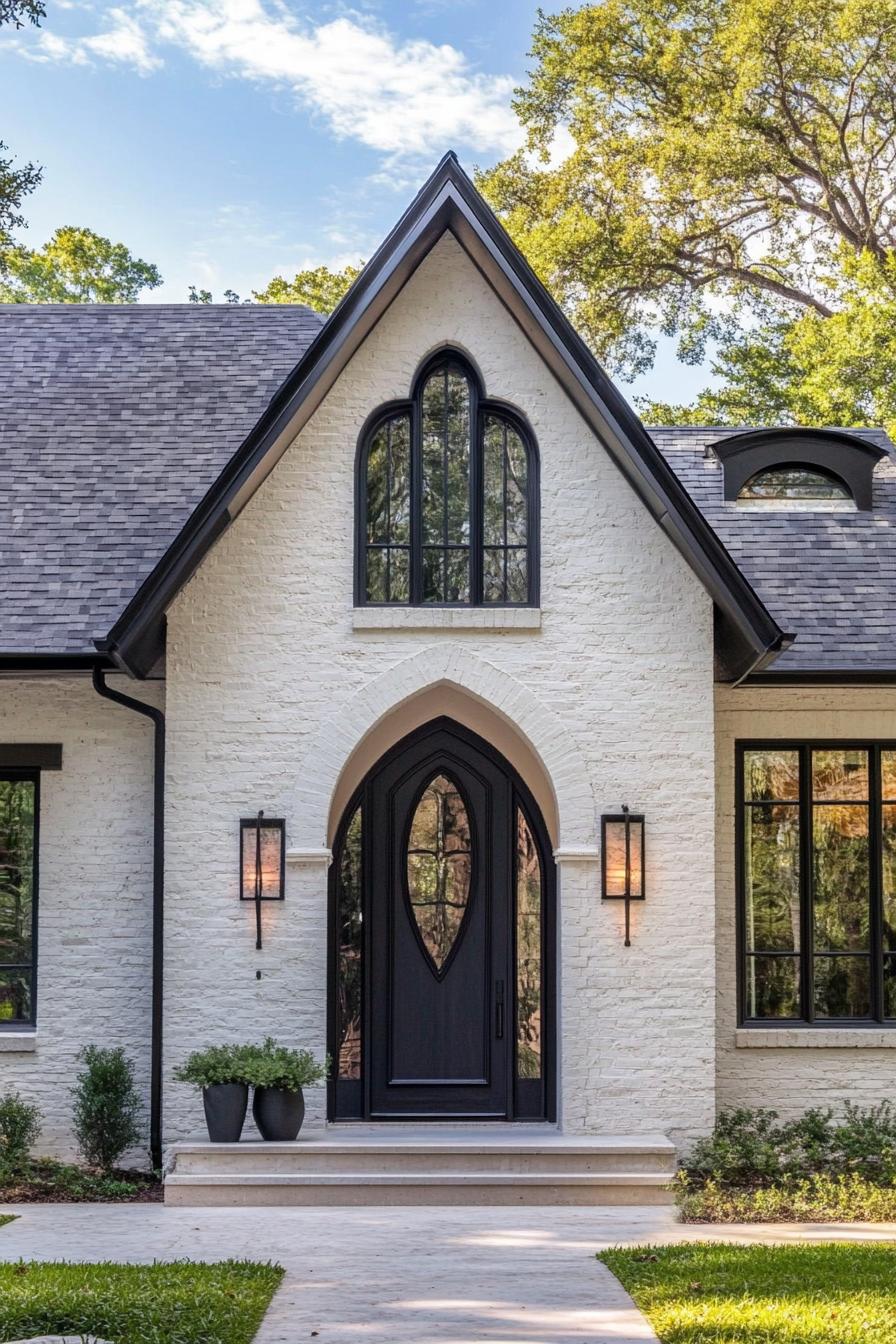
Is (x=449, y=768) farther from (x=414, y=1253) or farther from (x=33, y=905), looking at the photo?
(x=414, y=1253)

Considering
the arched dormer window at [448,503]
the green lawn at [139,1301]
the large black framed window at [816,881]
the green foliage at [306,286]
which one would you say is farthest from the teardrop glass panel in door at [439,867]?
the green foliage at [306,286]

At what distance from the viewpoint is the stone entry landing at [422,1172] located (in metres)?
9.70

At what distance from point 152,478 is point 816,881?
6668 mm

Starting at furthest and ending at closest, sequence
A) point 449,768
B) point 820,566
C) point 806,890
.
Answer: point 820,566 → point 806,890 → point 449,768

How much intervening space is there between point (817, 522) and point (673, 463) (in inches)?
70.4

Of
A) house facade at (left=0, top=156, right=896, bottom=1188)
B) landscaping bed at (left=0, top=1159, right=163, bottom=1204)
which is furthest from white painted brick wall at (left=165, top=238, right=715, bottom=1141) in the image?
landscaping bed at (left=0, top=1159, right=163, bottom=1204)

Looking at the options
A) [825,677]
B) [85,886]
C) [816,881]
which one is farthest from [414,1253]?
[825,677]

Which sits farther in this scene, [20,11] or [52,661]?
[52,661]

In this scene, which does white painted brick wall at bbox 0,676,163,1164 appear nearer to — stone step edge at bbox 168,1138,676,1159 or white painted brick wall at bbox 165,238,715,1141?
white painted brick wall at bbox 165,238,715,1141

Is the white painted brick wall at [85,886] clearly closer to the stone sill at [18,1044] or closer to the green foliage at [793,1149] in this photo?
the stone sill at [18,1044]

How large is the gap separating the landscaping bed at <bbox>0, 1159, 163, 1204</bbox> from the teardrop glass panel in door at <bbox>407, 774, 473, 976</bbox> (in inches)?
105

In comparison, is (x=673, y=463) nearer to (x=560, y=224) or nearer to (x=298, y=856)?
(x=298, y=856)

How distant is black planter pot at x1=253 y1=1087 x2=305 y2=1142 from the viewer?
33.0 ft

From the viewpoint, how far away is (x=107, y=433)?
1355 centimetres
